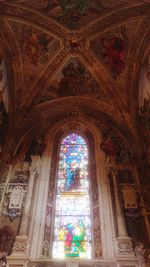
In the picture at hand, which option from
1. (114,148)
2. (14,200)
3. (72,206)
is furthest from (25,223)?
(114,148)

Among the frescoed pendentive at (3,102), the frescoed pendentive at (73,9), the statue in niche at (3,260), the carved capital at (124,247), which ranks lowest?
the statue in niche at (3,260)

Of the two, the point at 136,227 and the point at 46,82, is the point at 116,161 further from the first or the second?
the point at 46,82

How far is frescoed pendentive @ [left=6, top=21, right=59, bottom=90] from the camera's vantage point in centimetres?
1165

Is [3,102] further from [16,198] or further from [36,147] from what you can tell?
[16,198]

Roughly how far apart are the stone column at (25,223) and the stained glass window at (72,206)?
0.88 m

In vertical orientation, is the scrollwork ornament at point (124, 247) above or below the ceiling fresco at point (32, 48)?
below

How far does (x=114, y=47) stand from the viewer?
39.9 ft

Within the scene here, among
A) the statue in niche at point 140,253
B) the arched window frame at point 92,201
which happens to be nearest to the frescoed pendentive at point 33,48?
the arched window frame at point 92,201

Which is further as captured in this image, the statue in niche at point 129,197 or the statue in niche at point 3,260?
the statue in niche at point 129,197

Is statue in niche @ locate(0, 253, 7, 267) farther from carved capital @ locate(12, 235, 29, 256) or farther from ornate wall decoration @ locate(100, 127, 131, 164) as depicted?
ornate wall decoration @ locate(100, 127, 131, 164)

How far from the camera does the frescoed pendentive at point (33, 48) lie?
11.6m

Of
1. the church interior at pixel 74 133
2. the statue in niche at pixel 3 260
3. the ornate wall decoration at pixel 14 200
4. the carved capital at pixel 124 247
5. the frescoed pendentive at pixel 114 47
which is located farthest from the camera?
the frescoed pendentive at pixel 114 47

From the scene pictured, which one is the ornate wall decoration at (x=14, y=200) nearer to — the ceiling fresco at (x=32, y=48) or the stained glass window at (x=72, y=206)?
the stained glass window at (x=72, y=206)

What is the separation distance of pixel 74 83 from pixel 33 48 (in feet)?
8.52
